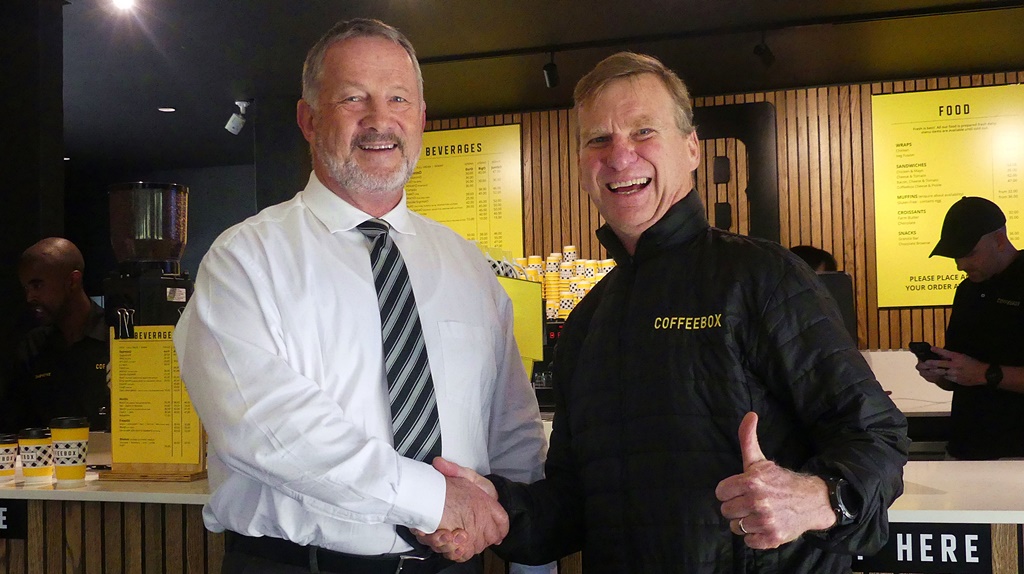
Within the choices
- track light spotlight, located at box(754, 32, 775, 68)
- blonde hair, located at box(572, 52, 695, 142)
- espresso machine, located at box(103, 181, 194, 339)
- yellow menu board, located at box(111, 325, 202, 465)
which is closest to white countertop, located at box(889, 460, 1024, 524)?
blonde hair, located at box(572, 52, 695, 142)

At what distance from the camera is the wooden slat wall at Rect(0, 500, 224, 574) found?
8.15 feet

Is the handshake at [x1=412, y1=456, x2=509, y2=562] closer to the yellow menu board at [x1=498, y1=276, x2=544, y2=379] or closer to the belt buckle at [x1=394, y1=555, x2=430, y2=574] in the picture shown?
the belt buckle at [x1=394, y1=555, x2=430, y2=574]

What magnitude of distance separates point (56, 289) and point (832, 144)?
508 centimetres

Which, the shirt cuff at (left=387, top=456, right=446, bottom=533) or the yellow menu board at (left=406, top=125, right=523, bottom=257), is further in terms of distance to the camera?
the yellow menu board at (left=406, top=125, right=523, bottom=257)

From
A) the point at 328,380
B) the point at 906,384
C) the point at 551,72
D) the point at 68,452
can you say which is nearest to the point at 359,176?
the point at 328,380

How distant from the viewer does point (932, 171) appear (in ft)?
20.9

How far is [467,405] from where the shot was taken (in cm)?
206

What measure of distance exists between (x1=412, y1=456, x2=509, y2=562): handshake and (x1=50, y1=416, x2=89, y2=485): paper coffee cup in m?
1.30

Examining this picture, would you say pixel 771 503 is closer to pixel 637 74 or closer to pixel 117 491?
pixel 637 74

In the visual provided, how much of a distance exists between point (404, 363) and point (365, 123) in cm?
55

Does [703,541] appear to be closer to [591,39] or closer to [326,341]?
[326,341]

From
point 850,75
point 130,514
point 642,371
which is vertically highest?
point 850,75

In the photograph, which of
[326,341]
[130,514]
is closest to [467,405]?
[326,341]

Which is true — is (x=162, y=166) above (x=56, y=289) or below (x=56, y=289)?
above
